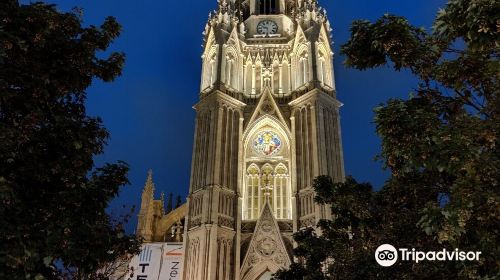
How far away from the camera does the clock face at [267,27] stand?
36.1 metres

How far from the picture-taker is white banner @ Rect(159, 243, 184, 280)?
A: 27281mm

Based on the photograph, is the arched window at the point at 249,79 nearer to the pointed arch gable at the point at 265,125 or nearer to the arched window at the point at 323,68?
the pointed arch gable at the point at 265,125

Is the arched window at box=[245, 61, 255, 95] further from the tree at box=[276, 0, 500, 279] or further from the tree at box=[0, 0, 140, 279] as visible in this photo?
the tree at box=[0, 0, 140, 279]

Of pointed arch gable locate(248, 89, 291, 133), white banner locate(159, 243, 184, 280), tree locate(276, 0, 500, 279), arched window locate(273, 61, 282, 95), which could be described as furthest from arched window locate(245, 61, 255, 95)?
tree locate(276, 0, 500, 279)

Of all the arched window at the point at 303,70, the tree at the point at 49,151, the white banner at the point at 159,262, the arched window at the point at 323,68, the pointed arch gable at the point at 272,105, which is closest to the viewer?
the tree at the point at 49,151

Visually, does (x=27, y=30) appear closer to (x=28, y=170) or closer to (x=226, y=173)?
(x=28, y=170)

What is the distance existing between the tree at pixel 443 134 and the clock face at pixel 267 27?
26.5 meters

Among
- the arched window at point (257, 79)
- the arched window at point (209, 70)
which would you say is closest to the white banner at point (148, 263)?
the arched window at point (209, 70)

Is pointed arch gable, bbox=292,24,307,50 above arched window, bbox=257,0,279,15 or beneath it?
beneath

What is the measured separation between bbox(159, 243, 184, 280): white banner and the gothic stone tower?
1.50 metres

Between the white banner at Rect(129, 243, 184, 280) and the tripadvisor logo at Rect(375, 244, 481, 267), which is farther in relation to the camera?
the white banner at Rect(129, 243, 184, 280)

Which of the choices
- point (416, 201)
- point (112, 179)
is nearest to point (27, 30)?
point (112, 179)

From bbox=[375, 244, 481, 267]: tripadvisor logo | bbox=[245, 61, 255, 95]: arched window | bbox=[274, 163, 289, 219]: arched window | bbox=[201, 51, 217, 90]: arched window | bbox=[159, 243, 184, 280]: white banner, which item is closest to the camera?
bbox=[375, 244, 481, 267]: tripadvisor logo

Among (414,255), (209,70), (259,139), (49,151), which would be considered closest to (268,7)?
(209,70)
